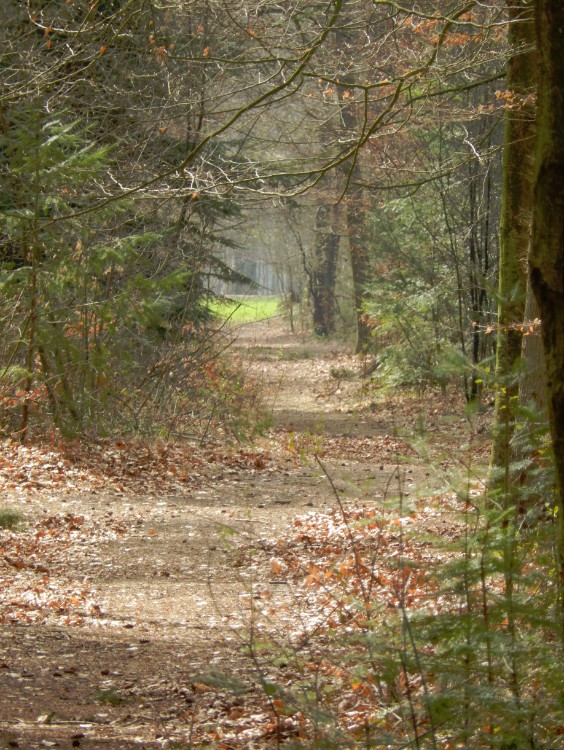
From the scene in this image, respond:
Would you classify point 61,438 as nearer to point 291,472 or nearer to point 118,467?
point 118,467

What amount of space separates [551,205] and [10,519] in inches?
272

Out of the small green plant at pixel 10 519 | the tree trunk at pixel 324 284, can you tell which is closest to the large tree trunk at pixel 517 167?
the small green plant at pixel 10 519

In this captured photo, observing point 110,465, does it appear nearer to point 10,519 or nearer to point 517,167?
point 10,519

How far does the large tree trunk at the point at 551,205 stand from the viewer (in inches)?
124

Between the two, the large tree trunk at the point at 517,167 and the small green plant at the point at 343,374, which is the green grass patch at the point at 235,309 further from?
the large tree trunk at the point at 517,167

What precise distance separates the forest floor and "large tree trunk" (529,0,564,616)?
62cm

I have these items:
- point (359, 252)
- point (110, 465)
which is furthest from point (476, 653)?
point (359, 252)

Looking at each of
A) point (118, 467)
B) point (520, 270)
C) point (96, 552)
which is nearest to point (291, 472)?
point (118, 467)

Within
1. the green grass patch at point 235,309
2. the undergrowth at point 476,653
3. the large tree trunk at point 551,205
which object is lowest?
the undergrowth at point 476,653

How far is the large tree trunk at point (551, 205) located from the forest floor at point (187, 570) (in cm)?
62

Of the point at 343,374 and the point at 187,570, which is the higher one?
the point at 343,374

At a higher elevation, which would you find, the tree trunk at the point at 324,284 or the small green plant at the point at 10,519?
the tree trunk at the point at 324,284

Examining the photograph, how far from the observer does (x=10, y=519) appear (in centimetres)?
883

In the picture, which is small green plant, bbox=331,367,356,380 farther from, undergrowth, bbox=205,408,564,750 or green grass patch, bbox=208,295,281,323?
undergrowth, bbox=205,408,564,750
